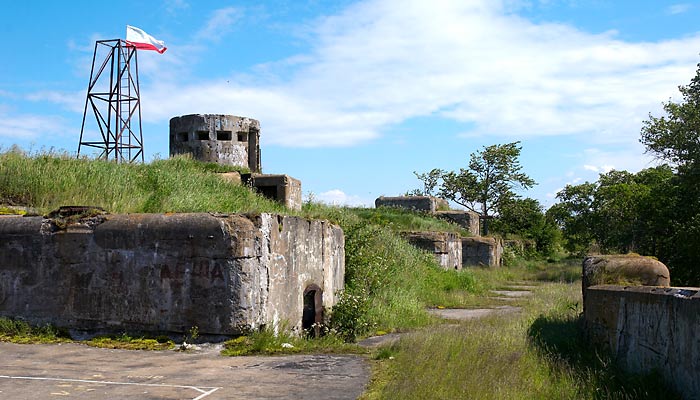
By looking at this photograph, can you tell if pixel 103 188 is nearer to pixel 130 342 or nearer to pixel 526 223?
pixel 130 342

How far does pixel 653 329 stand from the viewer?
6.08m

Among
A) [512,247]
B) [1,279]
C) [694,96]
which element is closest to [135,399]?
[1,279]

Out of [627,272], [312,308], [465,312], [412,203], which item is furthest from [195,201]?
[412,203]

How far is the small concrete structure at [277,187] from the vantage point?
14.0m

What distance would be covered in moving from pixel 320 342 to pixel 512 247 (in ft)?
84.6

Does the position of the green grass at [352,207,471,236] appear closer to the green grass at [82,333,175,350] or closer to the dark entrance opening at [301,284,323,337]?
the dark entrance opening at [301,284,323,337]

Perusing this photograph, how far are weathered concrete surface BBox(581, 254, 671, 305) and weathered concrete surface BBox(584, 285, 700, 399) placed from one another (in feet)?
1.14

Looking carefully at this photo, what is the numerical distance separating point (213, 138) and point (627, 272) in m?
10.3

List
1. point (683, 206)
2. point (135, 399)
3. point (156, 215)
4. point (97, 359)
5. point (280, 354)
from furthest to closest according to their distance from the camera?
point (683, 206), point (156, 215), point (280, 354), point (97, 359), point (135, 399)

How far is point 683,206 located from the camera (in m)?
18.2

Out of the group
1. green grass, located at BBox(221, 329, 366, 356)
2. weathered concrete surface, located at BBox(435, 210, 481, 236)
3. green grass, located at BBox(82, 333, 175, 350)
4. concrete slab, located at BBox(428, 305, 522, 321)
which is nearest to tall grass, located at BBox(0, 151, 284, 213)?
green grass, located at BBox(82, 333, 175, 350)

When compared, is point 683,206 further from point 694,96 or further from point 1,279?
point 1,279

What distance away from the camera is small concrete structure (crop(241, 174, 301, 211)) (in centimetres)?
1401

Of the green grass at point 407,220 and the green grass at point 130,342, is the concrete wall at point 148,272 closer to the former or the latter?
the green grass at point 130,342
